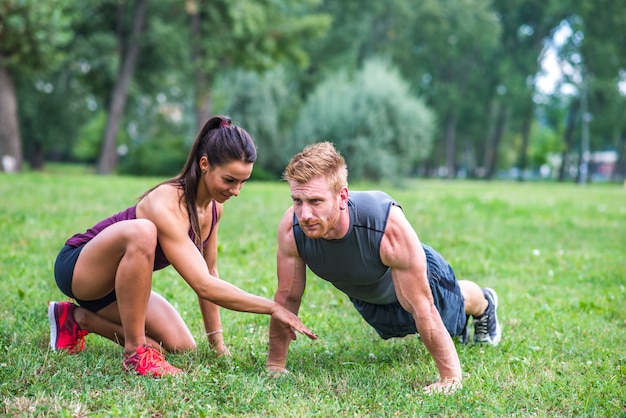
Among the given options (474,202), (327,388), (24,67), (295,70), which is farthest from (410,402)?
(295,70)

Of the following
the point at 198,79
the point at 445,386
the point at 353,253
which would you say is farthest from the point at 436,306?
the point at 198,79

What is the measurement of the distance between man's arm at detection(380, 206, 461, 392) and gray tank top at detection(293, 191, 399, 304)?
71mm

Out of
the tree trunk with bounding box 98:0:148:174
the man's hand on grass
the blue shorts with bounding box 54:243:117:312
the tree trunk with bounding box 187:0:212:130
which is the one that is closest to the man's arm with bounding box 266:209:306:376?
the man's hand on grass

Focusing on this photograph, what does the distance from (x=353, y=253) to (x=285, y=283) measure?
522mm

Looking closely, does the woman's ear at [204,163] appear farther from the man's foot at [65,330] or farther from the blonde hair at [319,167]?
the man's foot at [65,330]

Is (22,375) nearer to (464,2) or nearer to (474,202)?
(474,202)

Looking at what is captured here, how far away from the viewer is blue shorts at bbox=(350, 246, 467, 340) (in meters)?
4.34

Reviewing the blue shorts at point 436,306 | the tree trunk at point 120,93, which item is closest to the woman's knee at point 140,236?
the blue shorts at point 436,306

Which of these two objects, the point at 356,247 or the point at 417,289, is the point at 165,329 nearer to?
the point at 356,247

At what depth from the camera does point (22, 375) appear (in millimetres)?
3703

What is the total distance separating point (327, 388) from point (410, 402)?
0.54m

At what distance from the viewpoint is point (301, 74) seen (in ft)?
141

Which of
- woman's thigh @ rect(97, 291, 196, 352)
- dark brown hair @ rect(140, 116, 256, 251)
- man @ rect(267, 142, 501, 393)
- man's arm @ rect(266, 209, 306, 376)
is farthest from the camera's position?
woman's thigh @ rect(97, 291, 196, 352)

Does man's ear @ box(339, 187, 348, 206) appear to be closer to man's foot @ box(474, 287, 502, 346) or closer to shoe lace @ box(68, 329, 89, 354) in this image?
man's foot @ box(474, 287, 502, 346)
